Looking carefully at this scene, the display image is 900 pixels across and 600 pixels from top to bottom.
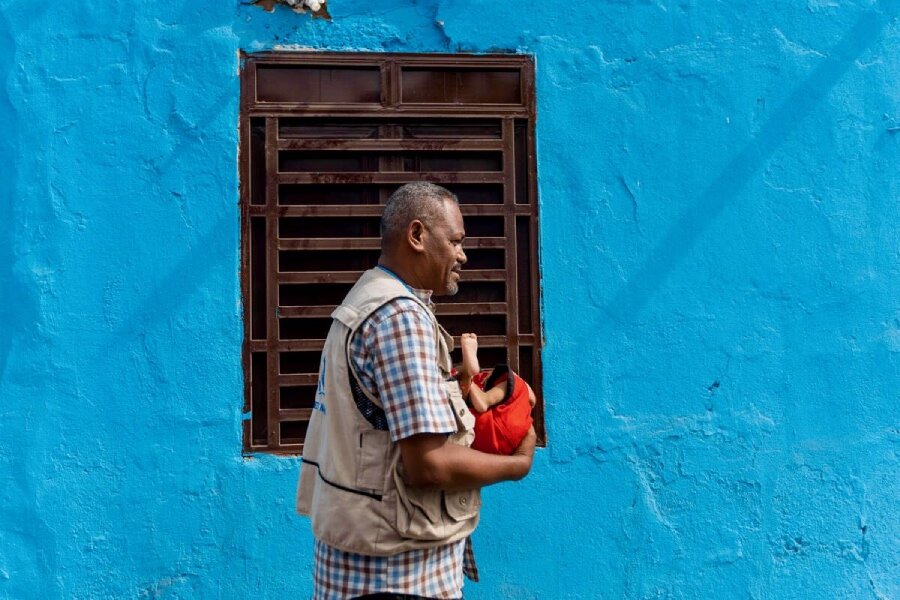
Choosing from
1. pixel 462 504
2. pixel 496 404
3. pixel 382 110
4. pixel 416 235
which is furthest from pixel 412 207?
pixel 382 110

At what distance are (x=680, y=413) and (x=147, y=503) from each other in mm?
1968

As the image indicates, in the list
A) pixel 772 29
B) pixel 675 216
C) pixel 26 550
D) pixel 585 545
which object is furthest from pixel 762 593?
pixel 26 550

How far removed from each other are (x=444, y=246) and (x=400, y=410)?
0.41 metres

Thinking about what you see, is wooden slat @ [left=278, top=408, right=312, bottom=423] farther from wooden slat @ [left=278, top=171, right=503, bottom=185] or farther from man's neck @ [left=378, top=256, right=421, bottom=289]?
man's neck @ [left=378, top=256, right=421, bottom=289]

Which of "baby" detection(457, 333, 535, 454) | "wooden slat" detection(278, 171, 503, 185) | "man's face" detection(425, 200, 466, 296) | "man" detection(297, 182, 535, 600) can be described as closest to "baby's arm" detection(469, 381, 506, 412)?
"baby" detection(457, 333, 535, 454)

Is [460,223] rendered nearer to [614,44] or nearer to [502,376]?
[502,376]

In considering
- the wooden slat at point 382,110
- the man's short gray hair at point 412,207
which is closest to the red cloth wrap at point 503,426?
the man's short gray hair at point 412,207

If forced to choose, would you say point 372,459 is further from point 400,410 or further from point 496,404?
point 496,404

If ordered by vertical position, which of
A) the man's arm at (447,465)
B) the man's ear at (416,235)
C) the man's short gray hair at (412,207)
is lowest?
the man's arm at (447,465)

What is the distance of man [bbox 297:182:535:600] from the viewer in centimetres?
158

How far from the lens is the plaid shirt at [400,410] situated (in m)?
1.56

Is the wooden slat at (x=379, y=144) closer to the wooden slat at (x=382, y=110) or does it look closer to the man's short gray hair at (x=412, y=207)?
the wooden slat at (x=382, y=110)

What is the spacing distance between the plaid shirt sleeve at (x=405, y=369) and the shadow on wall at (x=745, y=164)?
1.60 metres

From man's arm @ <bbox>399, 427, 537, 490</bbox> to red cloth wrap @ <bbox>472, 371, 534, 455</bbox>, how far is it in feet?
0.37
